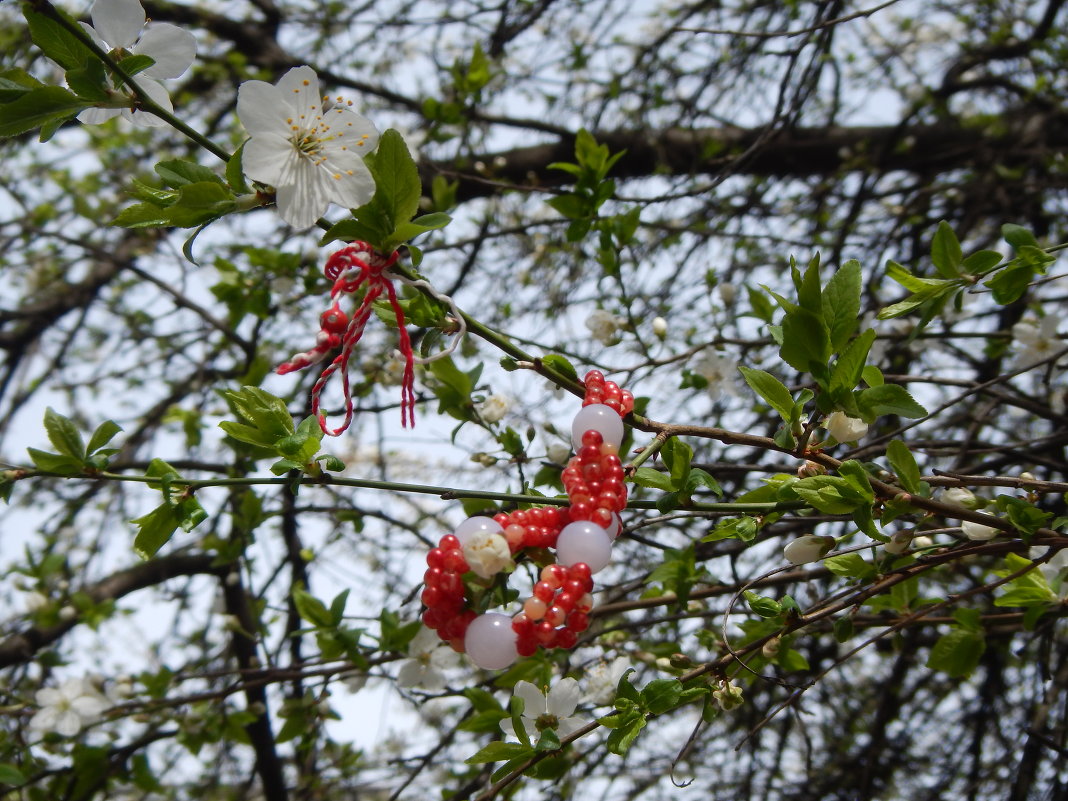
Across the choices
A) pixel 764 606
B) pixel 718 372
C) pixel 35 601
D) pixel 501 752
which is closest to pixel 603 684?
pixel 501 752

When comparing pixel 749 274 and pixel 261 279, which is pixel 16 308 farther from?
pixel 749 274

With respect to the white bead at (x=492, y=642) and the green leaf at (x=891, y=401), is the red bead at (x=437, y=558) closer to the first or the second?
the white bead at (x=492, y=642)

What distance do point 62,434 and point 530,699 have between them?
29.0 inches

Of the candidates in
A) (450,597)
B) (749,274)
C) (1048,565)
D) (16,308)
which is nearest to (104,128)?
(16,308)

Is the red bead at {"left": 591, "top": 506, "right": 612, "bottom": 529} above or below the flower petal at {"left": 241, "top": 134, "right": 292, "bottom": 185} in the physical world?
below

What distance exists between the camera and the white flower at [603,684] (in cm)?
150

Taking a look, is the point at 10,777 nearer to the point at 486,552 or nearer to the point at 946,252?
the point at 486,552

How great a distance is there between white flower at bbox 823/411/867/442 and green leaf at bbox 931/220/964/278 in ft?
1.04

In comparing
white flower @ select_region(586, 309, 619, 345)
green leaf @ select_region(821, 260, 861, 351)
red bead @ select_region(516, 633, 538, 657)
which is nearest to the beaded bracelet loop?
red bead @ select_region(516, 633, 538, 657)

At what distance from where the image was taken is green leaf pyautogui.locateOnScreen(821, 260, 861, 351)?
A: 96cm

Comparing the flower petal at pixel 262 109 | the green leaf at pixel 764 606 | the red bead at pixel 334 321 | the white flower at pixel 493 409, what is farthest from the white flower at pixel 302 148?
the green leaf at pixel 764 606

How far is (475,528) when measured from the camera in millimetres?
930

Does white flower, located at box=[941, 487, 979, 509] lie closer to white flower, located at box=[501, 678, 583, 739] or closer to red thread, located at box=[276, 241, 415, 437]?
white flower, located at box=[501, 678, 583, 739]

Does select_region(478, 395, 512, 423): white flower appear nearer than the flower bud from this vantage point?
No
